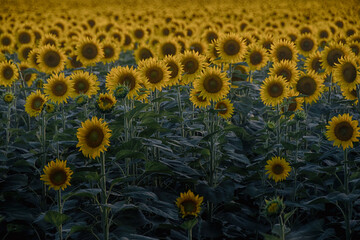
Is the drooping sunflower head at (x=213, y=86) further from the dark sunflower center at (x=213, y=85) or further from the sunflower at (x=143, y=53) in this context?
the sunflower at (x=143, y=53)

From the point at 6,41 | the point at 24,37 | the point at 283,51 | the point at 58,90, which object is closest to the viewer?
the point at 58,90

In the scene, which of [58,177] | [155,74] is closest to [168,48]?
[155,74]

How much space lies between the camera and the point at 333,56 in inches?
208

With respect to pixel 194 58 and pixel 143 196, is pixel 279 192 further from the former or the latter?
pixel 194 58

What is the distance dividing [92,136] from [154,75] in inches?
61.0

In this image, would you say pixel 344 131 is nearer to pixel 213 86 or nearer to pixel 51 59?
pixel 213 86

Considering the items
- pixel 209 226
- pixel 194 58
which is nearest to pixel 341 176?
pixel 209 226

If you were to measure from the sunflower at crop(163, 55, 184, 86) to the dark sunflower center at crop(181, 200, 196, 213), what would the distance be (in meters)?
1.86

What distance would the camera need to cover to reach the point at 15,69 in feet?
19.1

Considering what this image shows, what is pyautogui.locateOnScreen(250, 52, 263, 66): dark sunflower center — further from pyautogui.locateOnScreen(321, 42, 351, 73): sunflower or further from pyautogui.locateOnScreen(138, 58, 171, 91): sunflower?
pyautogui.locateOnScreen(138, 58, 171, 91): sunflower

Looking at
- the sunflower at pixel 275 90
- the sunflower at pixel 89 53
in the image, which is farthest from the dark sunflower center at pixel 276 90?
the sunflower at pixel 89 53

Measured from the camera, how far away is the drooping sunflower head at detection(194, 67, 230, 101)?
4328 mm

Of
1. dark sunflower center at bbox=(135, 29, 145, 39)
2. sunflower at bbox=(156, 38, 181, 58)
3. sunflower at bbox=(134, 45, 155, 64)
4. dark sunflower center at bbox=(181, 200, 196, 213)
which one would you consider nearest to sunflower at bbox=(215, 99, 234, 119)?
dark sunflower center at bbox=(181, 200, 196, 213)

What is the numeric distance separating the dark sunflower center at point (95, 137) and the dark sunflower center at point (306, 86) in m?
2.57
